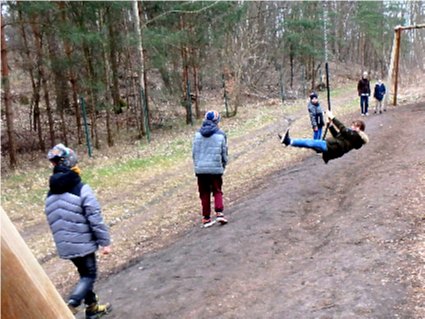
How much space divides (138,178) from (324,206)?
744cm

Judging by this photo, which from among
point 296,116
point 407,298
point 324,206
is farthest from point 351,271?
point 296,116

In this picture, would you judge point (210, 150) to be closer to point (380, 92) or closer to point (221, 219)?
point (221, 219)

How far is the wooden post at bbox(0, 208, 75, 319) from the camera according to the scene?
2.53 feet

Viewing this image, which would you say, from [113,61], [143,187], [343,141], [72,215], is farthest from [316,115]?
[113,61]

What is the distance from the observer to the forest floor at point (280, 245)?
5332 mm

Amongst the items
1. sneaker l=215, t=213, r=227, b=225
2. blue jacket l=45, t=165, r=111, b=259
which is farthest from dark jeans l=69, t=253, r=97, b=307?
sneaker l=215, t=213, r=227, b=225

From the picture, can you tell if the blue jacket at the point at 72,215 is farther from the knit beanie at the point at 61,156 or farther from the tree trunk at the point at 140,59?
the tree trunk at the point at 140,59

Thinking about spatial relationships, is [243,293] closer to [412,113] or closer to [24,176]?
[24,176]

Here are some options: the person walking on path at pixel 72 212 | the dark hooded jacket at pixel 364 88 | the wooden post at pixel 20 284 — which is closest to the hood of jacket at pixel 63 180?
the person walking on path at pixel 72 212

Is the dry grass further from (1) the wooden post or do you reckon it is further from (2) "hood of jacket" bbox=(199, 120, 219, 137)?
(1) the wooden post

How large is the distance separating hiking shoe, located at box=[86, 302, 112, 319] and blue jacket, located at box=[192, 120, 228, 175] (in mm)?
2939

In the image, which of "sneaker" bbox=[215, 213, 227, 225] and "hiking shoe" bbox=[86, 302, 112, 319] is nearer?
"hiking shoe" bbox=[86, 302, 112, 319]

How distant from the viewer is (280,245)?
7.23 metres

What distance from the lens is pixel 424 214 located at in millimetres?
7230
